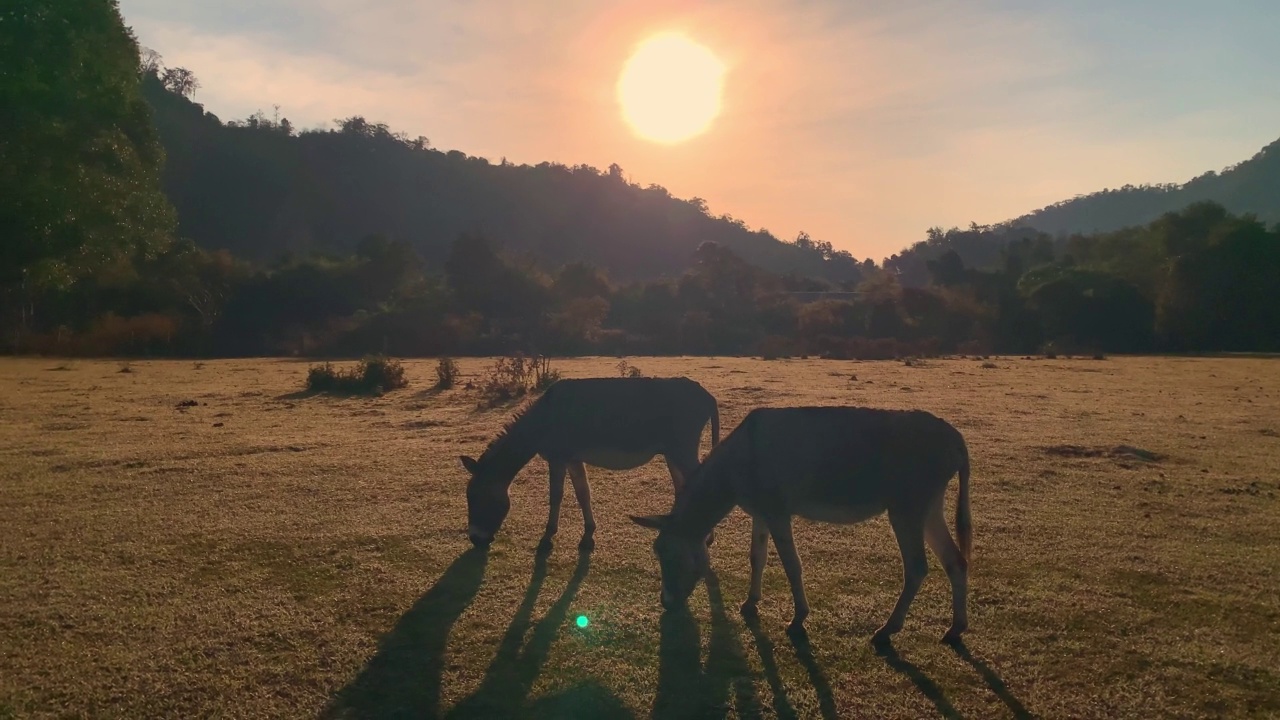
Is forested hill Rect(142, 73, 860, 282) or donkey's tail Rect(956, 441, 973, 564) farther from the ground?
forested hill Rect(142, 73, 860, 282)

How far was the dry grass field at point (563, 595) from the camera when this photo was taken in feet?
16.8

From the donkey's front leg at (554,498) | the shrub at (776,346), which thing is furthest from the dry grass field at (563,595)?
the shrub at (776,346)

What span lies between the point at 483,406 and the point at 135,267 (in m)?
35.6

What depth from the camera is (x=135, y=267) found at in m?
42.4

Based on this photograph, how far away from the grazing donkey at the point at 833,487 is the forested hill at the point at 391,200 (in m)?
69.7

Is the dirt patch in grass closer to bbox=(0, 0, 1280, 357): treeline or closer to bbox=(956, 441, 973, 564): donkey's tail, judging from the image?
bbox=(956, 441, 973, 564): donkey's tail

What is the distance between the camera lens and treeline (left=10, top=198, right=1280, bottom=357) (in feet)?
136

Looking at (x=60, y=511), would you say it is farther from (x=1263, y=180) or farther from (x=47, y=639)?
(x=1263, y=180)

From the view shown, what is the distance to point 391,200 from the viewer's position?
10119cm

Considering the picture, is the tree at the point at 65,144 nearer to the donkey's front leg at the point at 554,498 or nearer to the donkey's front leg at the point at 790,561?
the donkey's front leg at the point at 554,498

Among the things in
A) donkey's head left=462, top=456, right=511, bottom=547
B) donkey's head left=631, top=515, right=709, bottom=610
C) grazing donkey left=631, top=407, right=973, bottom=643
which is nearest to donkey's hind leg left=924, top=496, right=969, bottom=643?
grazing donkey left=631, top=407, right=973, bottom=643

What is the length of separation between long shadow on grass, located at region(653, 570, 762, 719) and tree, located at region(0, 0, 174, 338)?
19.2 m

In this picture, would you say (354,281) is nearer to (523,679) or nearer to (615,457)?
(615,457)

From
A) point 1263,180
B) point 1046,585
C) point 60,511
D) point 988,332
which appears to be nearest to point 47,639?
point 60,511
